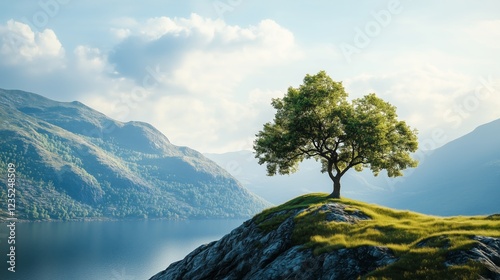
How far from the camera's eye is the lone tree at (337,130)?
4681cm

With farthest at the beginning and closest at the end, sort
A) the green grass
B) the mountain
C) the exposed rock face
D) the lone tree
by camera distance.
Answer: the lone tree < the exposed rock face < the mountain < the green grass

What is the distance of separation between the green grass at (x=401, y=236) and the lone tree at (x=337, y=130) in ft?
28.8

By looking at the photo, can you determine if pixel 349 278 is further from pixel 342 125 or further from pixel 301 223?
pixel 342 125

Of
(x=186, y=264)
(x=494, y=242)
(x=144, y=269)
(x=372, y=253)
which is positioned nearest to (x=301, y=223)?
(x=372, y=253)

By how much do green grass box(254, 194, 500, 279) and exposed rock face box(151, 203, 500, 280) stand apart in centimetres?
71

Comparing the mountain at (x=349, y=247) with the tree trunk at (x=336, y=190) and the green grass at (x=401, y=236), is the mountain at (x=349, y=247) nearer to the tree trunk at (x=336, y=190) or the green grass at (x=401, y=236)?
the green grass at (x=401, y=236)

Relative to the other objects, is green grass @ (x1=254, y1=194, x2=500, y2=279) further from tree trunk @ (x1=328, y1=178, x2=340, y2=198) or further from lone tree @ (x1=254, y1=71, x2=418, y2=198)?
lone tree @ (x1=254, y1=71, x2=418, y2=198)

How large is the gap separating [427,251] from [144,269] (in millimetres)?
177673

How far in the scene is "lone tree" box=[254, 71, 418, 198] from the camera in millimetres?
46812

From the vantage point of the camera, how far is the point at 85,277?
156125 millimetres

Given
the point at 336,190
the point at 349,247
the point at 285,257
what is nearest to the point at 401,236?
the point at 349,247

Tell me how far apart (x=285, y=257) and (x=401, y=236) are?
9541mm

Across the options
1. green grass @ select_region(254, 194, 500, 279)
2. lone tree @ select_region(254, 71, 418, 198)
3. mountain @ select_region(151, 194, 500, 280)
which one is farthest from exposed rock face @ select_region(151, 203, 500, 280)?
lone tree @ select_region(254, 71, 418, 198)

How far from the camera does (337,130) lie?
157ft
